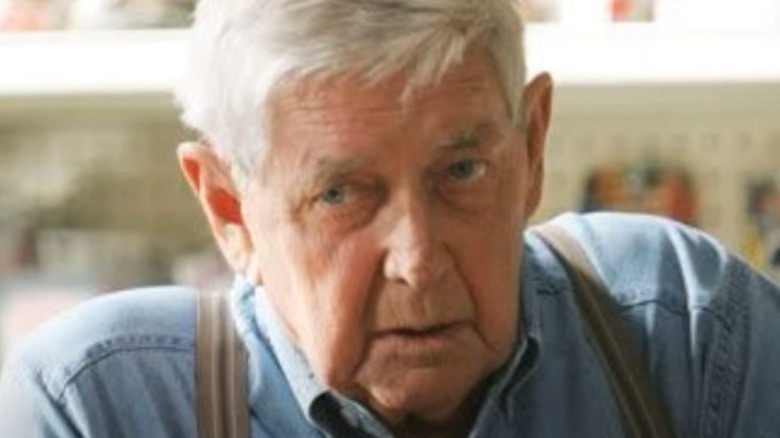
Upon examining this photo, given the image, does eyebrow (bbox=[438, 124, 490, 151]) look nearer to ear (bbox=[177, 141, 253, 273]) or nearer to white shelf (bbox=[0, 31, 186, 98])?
ear (bbox=[177, 141, 253, 273])

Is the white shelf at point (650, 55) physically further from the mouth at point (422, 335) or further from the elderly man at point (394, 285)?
the mouth at point (422, 335)

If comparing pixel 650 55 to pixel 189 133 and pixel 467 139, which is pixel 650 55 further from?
pixel 189 133

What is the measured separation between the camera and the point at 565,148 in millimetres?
1453

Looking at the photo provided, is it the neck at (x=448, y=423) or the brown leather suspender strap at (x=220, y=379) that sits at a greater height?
the brown leather suspender strap at (x=220, y=379)

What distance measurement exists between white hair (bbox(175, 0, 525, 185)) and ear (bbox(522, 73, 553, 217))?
0.03 meters

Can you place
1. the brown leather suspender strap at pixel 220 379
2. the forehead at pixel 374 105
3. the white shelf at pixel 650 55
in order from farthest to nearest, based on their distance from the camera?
the white shelf at pixel 650 55 → the brown leather suspender strap at pixel 220 379 → the forehead at pixel 374 105

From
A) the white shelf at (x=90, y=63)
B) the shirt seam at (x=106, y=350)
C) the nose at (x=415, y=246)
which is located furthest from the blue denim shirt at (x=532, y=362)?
the white shelf at (x=90, y=63)

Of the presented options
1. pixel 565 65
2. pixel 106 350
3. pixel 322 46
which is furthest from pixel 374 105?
pixel 565 65

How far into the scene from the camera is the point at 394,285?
0.87m

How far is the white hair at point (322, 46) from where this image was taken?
32.9 inches

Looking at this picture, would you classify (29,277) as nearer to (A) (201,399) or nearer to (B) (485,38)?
(A) (201,399)

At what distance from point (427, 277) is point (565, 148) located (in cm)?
62

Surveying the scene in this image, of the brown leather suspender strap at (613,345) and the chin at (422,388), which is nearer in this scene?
the chin at (422,388)

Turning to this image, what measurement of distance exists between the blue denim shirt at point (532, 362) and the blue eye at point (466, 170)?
0.14m
